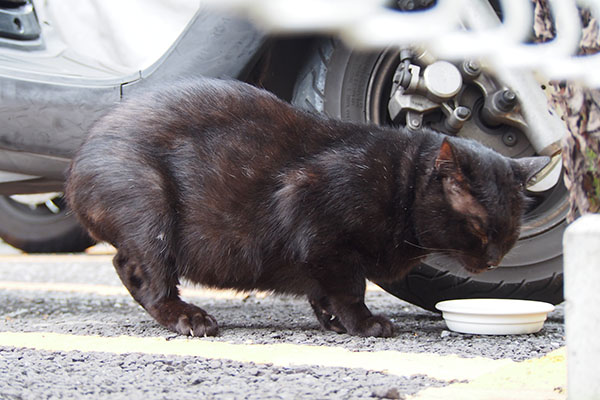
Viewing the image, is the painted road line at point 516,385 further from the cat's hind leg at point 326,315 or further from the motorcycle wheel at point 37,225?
the motorcycle wheel at point 37,225

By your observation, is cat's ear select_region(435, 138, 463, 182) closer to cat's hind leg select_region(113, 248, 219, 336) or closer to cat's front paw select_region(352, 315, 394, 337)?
cat's front paw select_region(352, 315, 394, 337)

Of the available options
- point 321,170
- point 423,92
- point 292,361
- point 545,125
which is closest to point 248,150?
point 321,170

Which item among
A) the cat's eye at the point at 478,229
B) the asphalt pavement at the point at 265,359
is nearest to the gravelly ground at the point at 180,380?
the asphalt pavement at the point at 265,359

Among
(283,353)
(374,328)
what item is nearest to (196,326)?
(283,353)

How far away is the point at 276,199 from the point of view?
227 cm

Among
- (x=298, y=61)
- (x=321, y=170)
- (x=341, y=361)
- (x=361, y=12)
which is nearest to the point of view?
(x=361, y=12)

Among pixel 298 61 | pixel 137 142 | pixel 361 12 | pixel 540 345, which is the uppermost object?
pixel 361 12

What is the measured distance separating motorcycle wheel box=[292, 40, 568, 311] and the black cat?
24 centimetres

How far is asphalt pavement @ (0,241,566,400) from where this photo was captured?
4.85ft

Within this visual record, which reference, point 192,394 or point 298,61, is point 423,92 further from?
point 192,394

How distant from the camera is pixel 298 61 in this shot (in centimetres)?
274

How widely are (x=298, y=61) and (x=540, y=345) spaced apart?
136cm

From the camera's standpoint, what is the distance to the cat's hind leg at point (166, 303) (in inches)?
89.7

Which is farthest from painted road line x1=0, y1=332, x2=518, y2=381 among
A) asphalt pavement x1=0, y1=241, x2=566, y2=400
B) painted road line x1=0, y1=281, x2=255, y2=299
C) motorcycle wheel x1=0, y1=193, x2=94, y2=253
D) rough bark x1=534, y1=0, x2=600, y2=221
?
motorcycle wheel x1=0, y1=193, x2=94, y2=253
